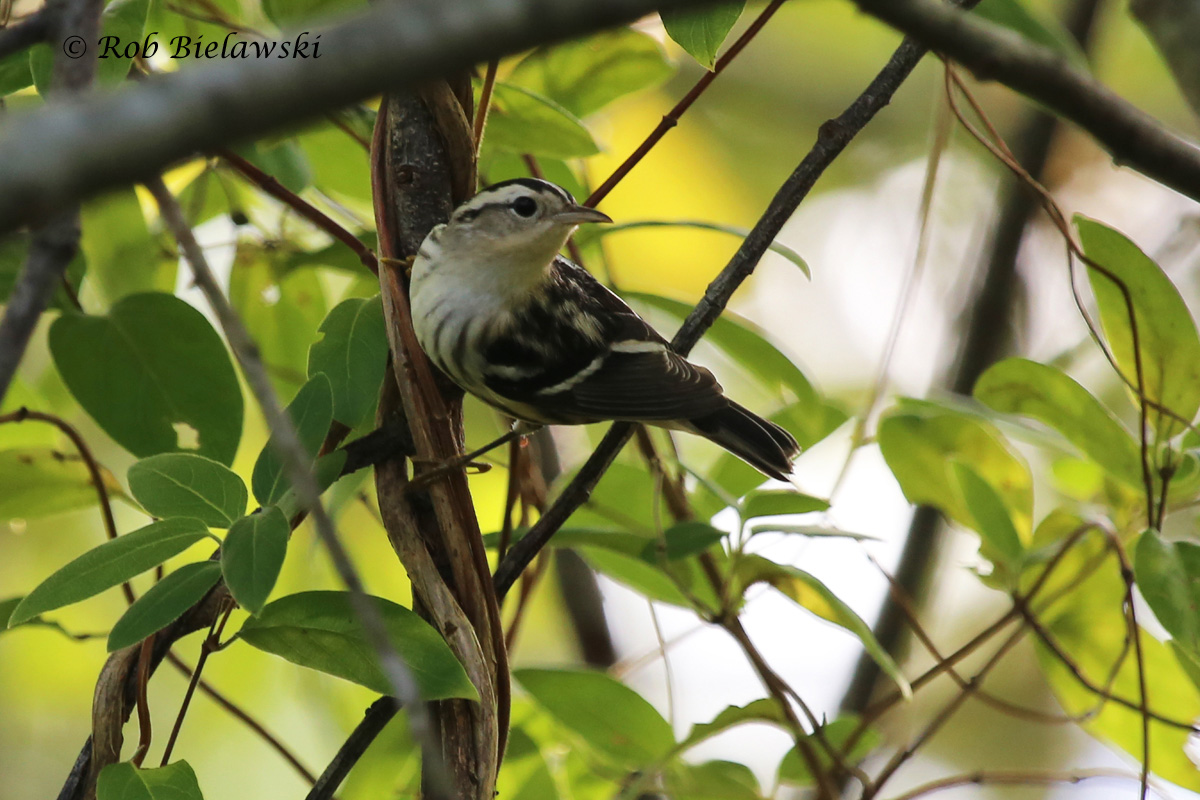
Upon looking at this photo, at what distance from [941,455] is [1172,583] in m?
0.51

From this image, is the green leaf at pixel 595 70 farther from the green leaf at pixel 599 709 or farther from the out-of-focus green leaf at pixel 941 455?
the green leaf at pixel 599 709

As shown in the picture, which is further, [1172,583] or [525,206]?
[525,206]

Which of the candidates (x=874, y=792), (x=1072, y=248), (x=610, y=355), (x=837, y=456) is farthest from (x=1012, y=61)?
(x=837, y=456)

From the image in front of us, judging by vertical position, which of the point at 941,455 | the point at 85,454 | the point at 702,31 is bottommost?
the point at 941,455

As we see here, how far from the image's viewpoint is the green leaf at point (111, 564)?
3.91 feet

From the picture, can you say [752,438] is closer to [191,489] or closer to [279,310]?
[279,310]

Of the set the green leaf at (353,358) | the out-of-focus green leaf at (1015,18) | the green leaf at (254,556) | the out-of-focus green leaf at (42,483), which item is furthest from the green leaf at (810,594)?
the out-of-focus green leaf at (42,483)

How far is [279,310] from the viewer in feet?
6.79

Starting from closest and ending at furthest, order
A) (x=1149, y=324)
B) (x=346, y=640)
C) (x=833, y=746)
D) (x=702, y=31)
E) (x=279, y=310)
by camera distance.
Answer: (x=346, y=640), (x=702, y=31), (x=1149, y=324), (x=833, y=746), (x=279, y=310)

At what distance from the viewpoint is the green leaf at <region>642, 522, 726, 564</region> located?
1.63 meters

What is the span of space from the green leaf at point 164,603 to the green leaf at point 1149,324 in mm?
1225

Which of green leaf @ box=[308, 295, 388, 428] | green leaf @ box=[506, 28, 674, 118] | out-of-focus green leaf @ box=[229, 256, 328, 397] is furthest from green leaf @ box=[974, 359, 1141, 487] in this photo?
out-of-focus green leaf @ box=[229, 256, 328, 397]

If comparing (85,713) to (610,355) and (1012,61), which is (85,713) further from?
(1012,61)

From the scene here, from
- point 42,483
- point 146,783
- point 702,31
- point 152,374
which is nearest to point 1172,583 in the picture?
point 702,31
